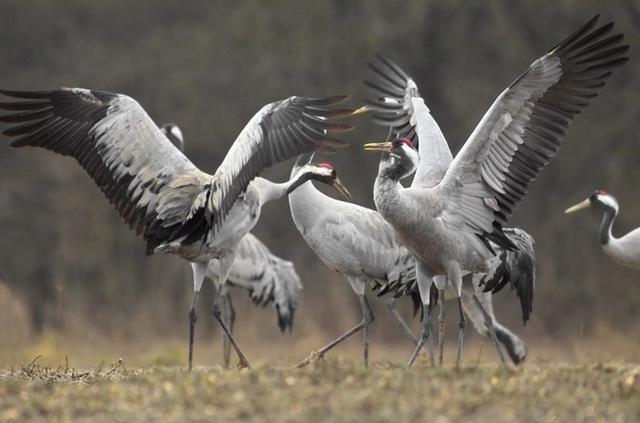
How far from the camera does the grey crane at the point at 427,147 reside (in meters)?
8.91

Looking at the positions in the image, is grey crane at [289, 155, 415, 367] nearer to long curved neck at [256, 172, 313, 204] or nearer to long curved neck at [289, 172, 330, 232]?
long curved neck at [289, 172, 330, 232]

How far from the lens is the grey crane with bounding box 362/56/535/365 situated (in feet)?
29.2

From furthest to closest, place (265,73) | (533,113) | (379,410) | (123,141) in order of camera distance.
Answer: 1. (265,73)
2. (123,141)
3. (533,113)
4. (379,410)

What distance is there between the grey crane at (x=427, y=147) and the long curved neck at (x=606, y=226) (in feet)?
2.54

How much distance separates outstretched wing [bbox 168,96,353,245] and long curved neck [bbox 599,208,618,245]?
3.21 metres

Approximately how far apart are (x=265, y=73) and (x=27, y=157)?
359cm

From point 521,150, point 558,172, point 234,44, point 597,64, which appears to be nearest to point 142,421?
point 521,150

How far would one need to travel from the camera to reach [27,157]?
61.8 feet

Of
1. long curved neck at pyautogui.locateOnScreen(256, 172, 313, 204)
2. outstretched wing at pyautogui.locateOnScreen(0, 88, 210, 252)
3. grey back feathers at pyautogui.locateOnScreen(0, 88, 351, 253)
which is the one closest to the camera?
grey back feathers at pyautogui.locateOnScreen(0, 88, 351, 253)

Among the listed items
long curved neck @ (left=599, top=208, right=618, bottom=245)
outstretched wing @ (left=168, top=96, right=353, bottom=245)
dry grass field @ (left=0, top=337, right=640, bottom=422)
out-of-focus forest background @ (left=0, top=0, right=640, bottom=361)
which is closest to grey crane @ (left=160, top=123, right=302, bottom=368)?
out-of-focus forest background @ (left=0, top=0, right=640, bottom=361)

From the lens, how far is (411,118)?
33.0 ft

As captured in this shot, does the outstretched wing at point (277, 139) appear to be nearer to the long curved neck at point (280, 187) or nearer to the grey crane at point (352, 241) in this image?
the long curved neck at point (280, 187)

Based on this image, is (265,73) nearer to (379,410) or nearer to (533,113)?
(533,113)

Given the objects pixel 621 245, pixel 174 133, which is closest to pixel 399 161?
pixel 621 245
